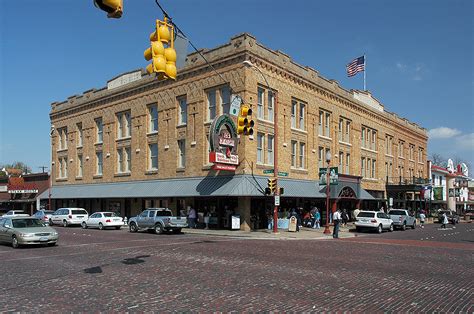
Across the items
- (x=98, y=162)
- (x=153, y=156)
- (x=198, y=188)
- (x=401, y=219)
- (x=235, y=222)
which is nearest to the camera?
(x=235, y=222)

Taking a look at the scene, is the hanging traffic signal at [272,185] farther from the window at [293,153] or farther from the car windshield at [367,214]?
the car windshield at [367,214]

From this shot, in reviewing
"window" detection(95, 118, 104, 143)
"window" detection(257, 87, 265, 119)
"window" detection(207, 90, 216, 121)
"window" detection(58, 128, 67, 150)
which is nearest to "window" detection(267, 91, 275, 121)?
"window" detection(257, 87, 265, 119)

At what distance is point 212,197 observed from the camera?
3212 centimetres

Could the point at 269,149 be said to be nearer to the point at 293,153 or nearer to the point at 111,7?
the point at 293,153

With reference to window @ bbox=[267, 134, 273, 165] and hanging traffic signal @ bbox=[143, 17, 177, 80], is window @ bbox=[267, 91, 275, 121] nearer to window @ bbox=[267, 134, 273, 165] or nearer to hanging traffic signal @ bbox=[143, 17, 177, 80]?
window @ bbox=[267, 134, 273, 165]

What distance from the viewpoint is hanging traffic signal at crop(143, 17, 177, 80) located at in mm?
9711

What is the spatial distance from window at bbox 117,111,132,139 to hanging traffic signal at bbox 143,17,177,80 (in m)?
31.0

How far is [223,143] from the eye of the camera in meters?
28.8

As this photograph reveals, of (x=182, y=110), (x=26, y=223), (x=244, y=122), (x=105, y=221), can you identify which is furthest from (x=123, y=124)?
(x=244, y=122)

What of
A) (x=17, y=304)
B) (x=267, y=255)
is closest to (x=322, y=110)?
(x=267, y=255)

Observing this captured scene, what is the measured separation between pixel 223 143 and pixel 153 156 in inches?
420

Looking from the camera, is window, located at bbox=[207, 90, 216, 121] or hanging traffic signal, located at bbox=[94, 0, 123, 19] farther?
window, located at bbox=[207, 90, 216, 121]

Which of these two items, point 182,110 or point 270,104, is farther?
point 182,110

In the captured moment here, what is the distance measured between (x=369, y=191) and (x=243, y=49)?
2460 centimetres
